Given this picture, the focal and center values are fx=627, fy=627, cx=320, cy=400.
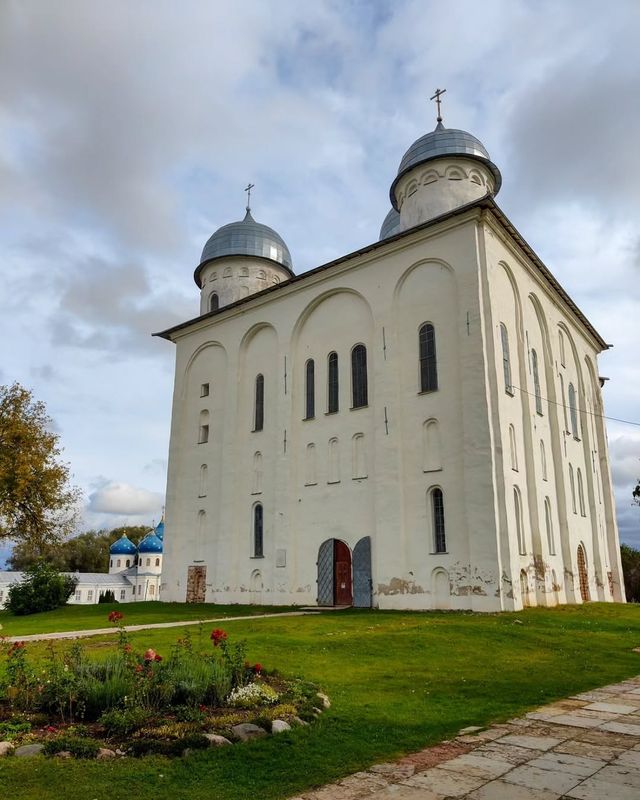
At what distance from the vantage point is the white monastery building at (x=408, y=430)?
18.8 metres

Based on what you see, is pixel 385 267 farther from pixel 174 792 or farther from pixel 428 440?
pixel 174 792

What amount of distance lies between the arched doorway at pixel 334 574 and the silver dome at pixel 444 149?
627 inches

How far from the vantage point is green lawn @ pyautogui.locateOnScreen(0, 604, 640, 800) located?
15.2 feet

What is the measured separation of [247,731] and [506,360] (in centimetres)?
1694

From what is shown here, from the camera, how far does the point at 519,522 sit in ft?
62.3

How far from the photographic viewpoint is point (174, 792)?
4.44 meters

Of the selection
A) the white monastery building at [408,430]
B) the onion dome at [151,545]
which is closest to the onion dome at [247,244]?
the white monastery building at [408,430]

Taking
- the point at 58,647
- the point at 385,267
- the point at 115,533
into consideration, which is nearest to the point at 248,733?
the point at 58,647

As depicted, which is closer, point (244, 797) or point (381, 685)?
point (244, 797)

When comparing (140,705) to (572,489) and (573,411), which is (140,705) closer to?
(572,489)

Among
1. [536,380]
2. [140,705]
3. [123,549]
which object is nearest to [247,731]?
[140,705]

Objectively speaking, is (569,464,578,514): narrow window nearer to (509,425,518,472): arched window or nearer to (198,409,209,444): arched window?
(509,425,518,472): arched window

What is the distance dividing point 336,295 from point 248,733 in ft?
64.7

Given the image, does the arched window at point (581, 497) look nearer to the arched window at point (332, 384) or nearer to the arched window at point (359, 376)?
the arched window at point (359, 376)
